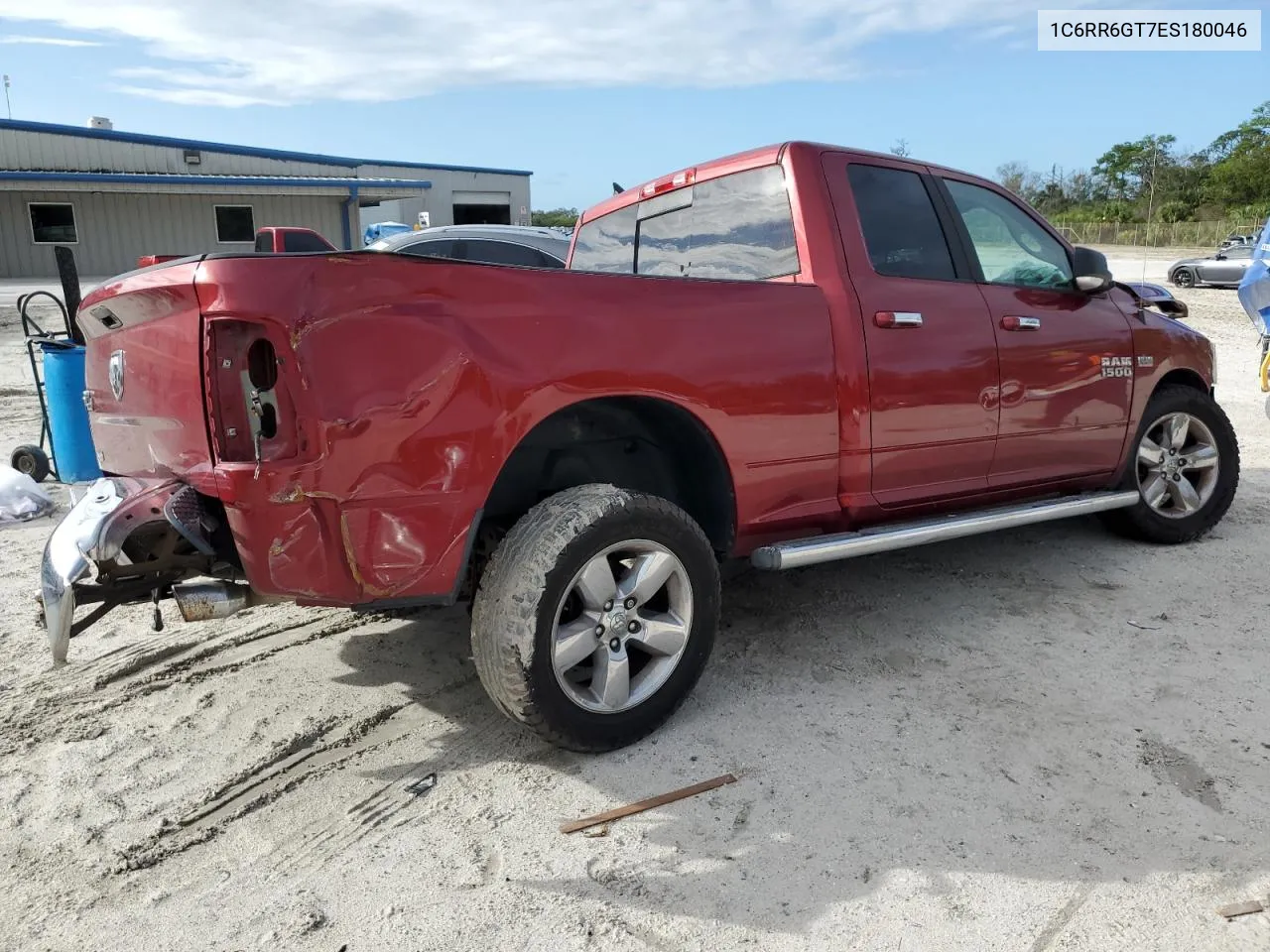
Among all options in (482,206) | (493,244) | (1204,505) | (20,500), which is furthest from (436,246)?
(482,206)

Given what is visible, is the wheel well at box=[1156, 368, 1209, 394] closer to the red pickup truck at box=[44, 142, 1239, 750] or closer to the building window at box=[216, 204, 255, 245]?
the red pickup truck at box=[44, 142, 1239, 750]

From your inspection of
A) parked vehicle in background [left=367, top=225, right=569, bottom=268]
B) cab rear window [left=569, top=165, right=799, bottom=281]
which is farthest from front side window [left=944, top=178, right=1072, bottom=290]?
parked vehicle in background [left=367, top=225, right=569, bottom=268]

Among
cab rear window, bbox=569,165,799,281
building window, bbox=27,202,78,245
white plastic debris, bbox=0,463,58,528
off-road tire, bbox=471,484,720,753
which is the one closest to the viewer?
off-road tire, bbox=471,484,720,753

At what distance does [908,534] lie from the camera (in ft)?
11.8

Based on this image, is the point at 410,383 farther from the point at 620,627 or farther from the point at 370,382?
the point at 620,627

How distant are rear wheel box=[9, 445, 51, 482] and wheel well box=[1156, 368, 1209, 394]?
7033mm

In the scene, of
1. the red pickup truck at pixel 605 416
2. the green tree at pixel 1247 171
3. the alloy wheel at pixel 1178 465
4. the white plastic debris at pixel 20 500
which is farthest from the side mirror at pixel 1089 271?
the green tree at pixel 1247 171

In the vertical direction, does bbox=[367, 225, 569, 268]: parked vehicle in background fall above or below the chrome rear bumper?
above

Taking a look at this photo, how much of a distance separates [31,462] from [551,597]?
5433mm

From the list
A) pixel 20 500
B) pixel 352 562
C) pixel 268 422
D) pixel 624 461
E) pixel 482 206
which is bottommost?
pixel 20 500

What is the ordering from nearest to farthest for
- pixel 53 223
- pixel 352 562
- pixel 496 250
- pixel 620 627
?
pixel 352 562 < pixel 620 627 < pixel 496 250 < pixel 53 223

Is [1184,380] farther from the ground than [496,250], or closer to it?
closer to it

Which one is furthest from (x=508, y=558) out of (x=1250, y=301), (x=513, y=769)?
(x=1250, y=301)

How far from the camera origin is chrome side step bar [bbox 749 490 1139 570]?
10.9ft
